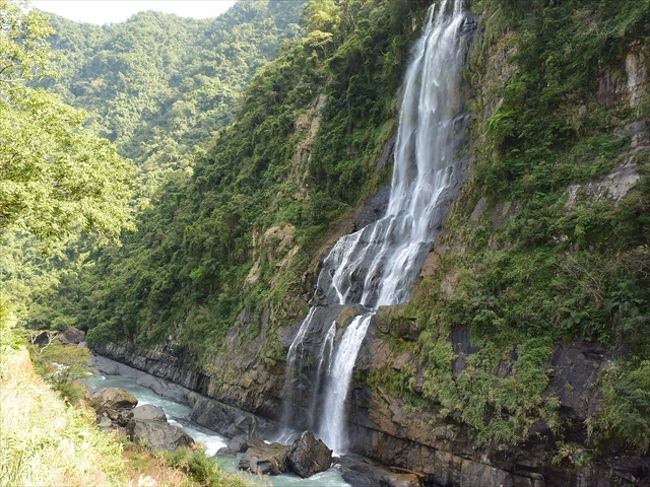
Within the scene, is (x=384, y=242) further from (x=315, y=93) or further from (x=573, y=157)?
(x=315, y=93)

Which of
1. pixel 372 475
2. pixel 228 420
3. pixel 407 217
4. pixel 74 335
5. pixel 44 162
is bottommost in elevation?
pixel 74 335

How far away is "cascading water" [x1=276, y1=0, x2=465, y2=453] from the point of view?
21.0m

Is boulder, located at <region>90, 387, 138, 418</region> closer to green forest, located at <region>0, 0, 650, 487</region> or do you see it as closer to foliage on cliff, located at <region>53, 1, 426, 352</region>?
green forest, located at <region>0, 0, 650, 487</region>

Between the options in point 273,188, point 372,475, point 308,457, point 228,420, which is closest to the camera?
point 372,475

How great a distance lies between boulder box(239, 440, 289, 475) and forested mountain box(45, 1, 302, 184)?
51181mm

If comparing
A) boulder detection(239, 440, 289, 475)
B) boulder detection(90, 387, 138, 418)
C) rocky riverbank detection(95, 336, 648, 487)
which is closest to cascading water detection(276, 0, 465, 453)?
rocky riverbank detection(95, 336, 648, 487)

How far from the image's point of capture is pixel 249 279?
33062 millimetres

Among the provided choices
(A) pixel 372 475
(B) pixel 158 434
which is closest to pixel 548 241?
(A) pixel 372 475

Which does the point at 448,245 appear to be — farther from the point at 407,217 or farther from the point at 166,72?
the point at 166,72

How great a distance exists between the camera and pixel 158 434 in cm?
1892

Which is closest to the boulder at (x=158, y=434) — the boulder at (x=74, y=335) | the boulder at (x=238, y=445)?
the boulder at (x=238, y=445)

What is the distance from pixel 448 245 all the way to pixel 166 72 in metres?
114

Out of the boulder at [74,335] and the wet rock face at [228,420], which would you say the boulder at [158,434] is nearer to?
the wet rock face at [228,420]

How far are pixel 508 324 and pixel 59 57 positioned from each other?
1466 centimetres
